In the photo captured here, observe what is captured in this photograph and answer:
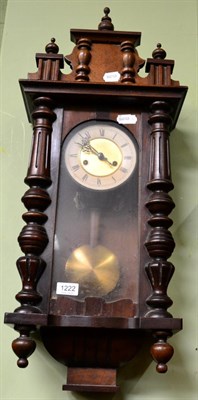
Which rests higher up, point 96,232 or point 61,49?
point 61,49

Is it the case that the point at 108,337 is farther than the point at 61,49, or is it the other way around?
the point at 61,49

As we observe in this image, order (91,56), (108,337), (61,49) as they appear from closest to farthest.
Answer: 1. (108,337)
2. (91,56)
3. (61,49)

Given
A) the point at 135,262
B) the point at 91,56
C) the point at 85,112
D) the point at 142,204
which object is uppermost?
the point at 91,56

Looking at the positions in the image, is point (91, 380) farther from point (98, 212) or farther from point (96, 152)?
point (96, 152)

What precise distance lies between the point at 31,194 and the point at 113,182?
0.52 ft

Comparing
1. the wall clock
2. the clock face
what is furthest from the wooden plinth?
the clock face

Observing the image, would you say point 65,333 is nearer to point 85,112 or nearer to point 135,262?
point 135,262

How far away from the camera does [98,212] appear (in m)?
0.97

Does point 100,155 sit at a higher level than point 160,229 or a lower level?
higher

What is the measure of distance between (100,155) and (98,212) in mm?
110

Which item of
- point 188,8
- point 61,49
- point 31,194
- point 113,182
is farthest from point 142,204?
point 188,8

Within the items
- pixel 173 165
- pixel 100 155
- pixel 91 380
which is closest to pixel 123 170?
pixel 100 155

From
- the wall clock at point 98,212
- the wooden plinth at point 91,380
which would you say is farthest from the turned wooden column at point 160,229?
the wooden plinth at point 91,380

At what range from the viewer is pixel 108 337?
36.3 inches
